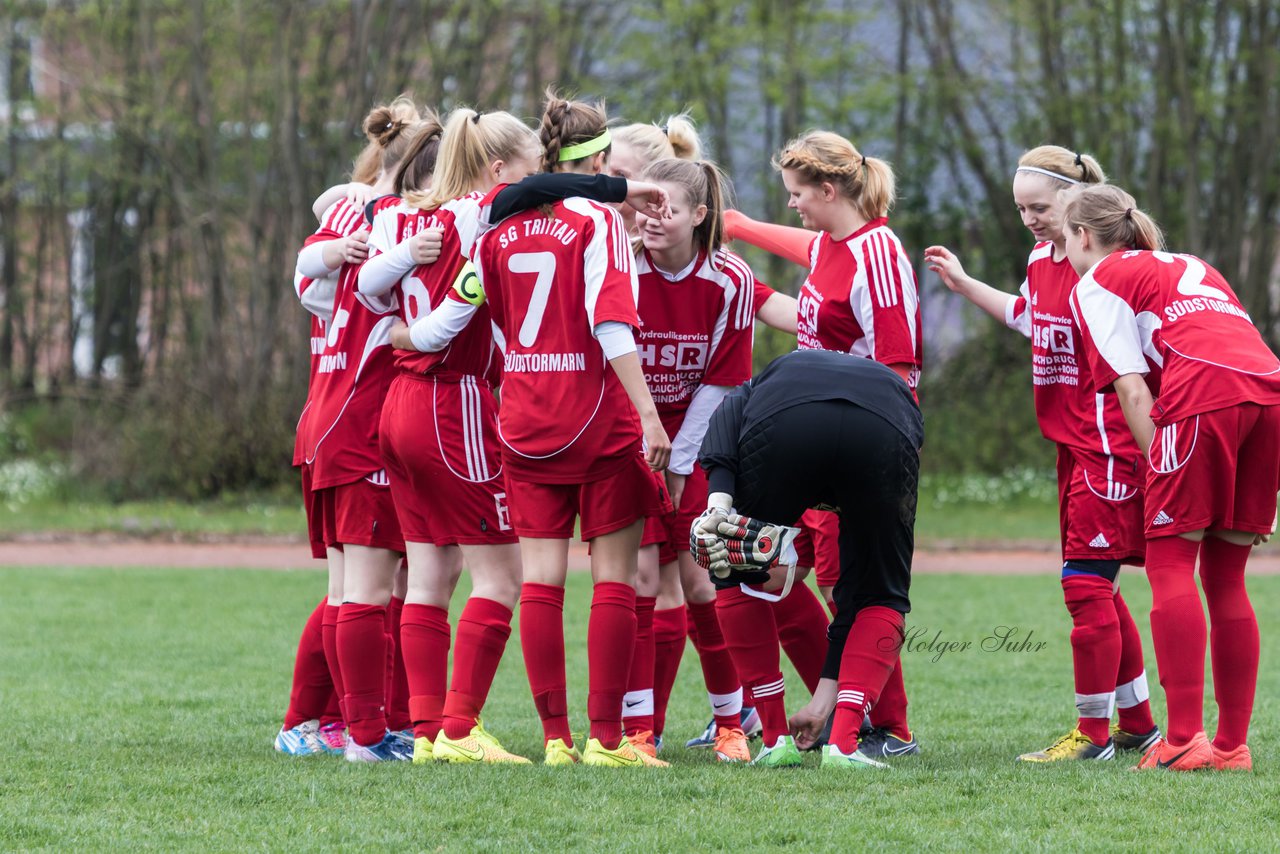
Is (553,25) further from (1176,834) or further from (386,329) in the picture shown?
(1176,834)

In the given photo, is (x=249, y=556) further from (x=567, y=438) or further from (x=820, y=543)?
(x=567, y=438)

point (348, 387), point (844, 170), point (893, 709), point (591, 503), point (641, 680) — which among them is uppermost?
point (844, 170)

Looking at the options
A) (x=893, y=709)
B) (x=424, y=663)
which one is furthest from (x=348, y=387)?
(x=893, y=709)

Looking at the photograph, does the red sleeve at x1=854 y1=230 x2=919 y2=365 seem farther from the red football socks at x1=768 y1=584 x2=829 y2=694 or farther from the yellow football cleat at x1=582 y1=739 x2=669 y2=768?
the yellow football cleat at x1=582 y1=739 x2=669 y2=768

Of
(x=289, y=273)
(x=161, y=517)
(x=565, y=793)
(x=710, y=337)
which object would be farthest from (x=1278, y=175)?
(x=565, y=793)

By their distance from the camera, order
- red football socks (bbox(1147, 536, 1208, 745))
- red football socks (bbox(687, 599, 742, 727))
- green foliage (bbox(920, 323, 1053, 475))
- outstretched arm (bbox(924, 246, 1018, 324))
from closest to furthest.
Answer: red football socks (bbox(1147, 536, 1208, 745)), red football socks (bbox(687, 599, 742, 727)), outstretched arm (bbox(924, 246, 1018, 324)), green foliage (bbox(920, 323, 1053, 475))

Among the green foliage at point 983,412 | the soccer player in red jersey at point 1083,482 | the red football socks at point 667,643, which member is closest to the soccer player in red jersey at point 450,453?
the red football socks at point 667,643

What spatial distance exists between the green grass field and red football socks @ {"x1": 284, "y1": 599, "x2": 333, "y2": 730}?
0.20m

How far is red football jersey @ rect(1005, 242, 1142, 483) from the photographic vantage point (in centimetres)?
508

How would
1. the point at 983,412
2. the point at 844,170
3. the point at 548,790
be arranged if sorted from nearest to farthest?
1. the point at 548,790
2. the point at 844,170
3. the point at 983,412

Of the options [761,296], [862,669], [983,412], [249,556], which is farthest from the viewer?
[983,412]

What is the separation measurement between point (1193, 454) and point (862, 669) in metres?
1.17

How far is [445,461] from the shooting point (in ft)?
15.8

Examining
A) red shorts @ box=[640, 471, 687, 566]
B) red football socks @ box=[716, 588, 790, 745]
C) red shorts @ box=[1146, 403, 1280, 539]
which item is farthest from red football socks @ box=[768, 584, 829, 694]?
red shorts @ box=[1146, 403, 1280, 539]
